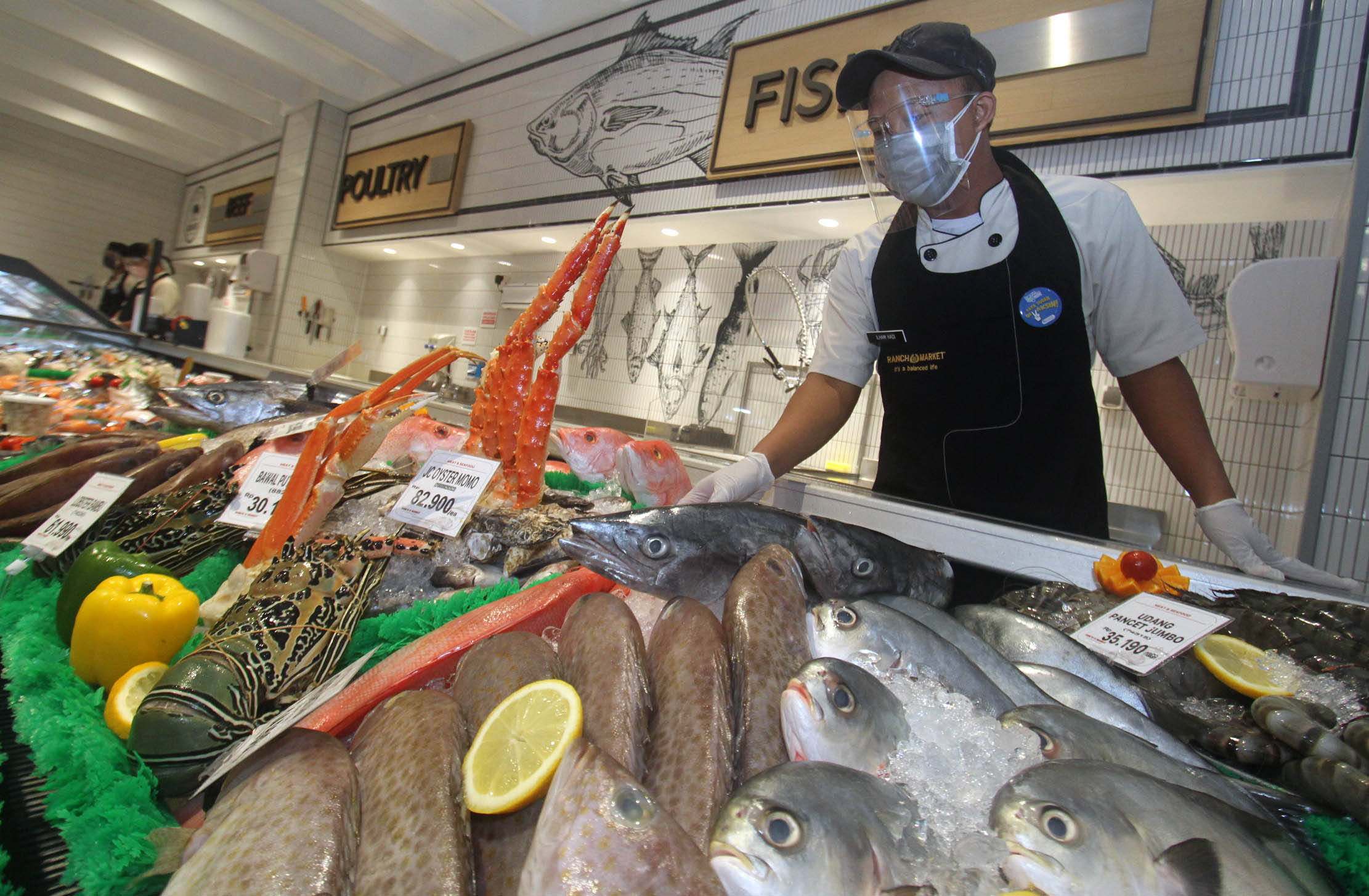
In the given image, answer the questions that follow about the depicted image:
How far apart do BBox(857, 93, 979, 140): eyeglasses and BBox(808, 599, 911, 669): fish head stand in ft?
5.72

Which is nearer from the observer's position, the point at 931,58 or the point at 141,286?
the point at 931,58

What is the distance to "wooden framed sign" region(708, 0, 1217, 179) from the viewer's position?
117 inches

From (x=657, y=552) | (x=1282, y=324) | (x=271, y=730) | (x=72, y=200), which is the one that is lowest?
(x=271, y=730)

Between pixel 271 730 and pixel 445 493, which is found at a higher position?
pixel 445 493

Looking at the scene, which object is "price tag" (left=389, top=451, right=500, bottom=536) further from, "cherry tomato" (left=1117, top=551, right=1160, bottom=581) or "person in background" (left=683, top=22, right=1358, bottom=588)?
"cherry tomato" (left=1117, top=551, right=1160, bottom=581)

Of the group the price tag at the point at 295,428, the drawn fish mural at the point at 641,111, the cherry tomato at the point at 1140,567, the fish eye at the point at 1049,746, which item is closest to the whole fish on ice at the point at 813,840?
the fish eye at the point at 1049,746

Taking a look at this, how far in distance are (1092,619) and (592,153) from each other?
5665 millimetres

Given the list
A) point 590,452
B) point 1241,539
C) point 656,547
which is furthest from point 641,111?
point 656,547

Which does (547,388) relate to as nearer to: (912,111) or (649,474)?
A: (649,474)

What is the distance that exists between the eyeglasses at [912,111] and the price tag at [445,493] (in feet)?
5.07

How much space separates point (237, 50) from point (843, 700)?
417 inches

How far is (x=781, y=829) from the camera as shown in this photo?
0.44 meters

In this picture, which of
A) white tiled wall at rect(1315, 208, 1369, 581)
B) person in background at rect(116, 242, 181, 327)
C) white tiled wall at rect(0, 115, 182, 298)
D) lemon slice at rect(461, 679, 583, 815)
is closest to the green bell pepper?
lemon slice at rect(461, 679, 583, 815)

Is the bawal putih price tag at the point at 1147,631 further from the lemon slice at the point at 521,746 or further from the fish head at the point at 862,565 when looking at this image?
the lemon slice at the point at 521,746
